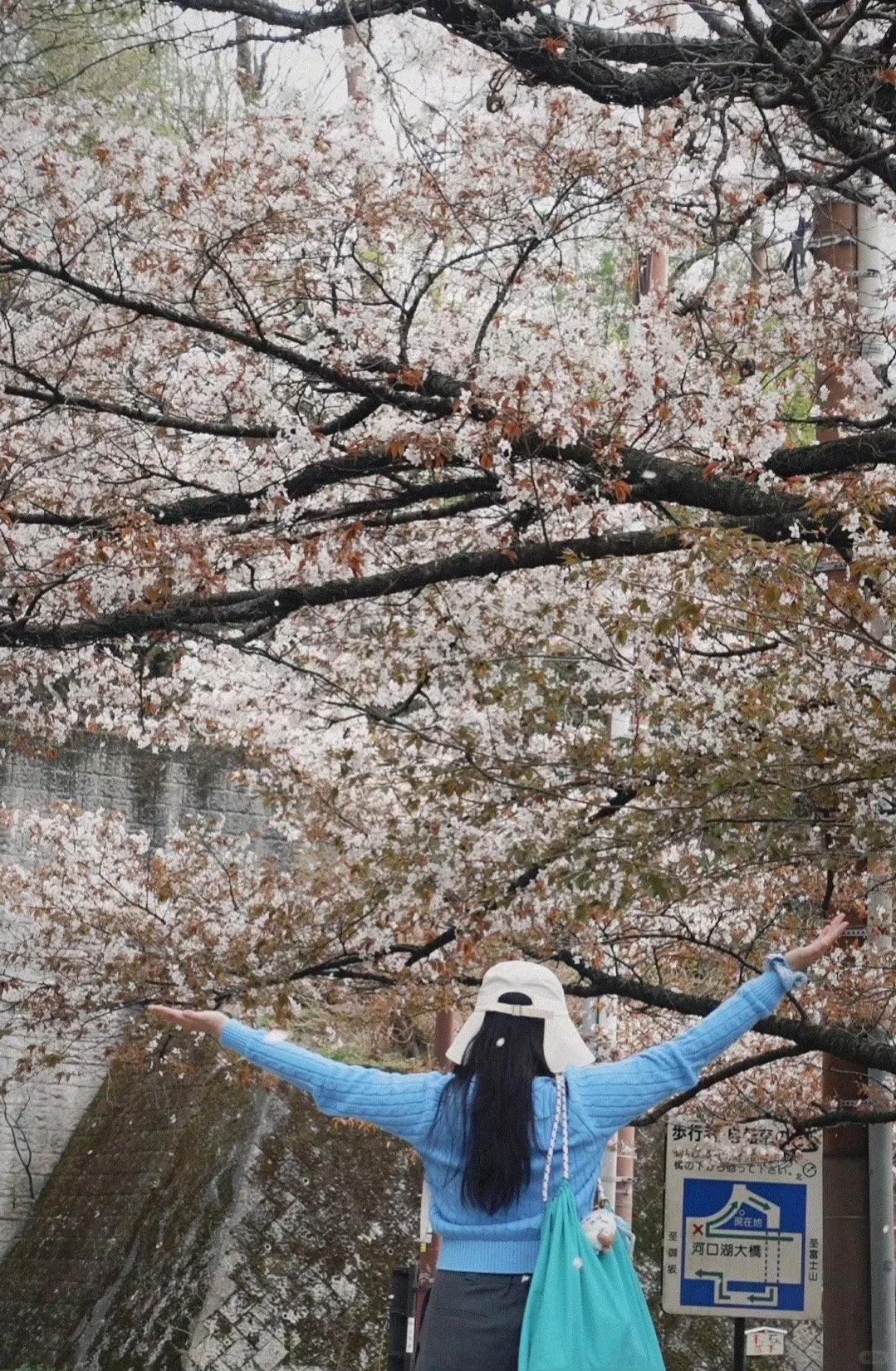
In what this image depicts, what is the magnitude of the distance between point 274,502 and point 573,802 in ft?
8.09

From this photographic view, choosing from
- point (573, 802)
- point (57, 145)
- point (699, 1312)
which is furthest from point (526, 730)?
point (57, 145)

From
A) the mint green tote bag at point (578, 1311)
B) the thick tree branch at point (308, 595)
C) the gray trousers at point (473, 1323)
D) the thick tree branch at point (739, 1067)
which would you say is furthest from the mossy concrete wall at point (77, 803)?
the mint green tote bag at point (578, 1311)

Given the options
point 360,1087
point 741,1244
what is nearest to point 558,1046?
point 360,1087

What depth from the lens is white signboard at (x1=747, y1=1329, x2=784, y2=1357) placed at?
1127cm

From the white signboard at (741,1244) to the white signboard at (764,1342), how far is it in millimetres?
2573

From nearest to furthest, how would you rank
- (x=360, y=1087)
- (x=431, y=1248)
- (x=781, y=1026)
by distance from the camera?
(x=360, y=1087), (x=781, y=1026), (x=431, y=1248)

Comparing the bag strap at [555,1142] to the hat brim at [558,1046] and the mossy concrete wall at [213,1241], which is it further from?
the mossy concrete wall at [213,1241]

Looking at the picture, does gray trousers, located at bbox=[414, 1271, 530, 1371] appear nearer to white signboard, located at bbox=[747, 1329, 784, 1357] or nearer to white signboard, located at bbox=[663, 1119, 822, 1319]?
white signboard, located at bbox=[663, 1119, 822, 1319]

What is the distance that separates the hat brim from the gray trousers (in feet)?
1.59

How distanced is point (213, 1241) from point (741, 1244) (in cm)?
537

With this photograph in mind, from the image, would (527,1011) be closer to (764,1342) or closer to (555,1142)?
(555,1142)

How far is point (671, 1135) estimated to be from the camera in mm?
9375

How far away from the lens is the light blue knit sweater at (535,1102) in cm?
363

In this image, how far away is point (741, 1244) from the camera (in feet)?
28.9
